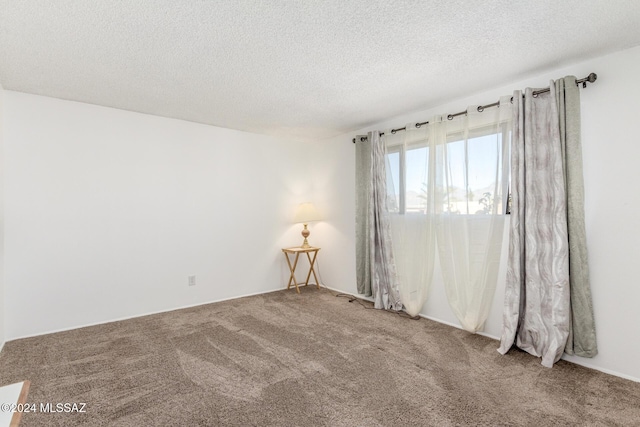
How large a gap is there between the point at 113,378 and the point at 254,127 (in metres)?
3.26

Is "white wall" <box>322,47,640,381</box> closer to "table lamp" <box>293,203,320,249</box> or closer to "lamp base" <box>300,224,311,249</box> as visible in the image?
"table lamp" <box>293,203,320,249</box>

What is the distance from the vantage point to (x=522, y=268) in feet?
8.89

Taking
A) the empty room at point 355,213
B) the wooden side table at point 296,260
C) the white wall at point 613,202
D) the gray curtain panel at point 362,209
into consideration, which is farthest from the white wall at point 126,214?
the white wall at point 613,202

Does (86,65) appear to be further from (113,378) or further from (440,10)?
(440,10)

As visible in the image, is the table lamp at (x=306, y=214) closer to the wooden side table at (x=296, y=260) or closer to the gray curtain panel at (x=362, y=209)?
the wooden side table at (x=296, y=260)

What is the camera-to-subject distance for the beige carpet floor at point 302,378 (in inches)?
74.3

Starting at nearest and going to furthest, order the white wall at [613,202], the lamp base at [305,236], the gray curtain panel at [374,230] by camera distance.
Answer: the white wall at [613,202] < the gray curtain panel at [374,230] < the lamp base at [305,236]

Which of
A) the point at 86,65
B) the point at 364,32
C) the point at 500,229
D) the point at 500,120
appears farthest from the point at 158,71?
the point at 500,229

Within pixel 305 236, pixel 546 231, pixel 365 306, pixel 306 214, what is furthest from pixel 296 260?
pixel 546 231

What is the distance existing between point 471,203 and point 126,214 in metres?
3.80

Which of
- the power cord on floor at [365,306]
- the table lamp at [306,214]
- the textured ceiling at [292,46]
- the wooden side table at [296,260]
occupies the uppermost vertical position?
the textured ceiling at [292,46]

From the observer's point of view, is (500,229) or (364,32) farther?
(500,229)

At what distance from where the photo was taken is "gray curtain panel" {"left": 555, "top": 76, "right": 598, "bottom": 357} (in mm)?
2396

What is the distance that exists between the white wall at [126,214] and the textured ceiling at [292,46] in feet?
1.41
